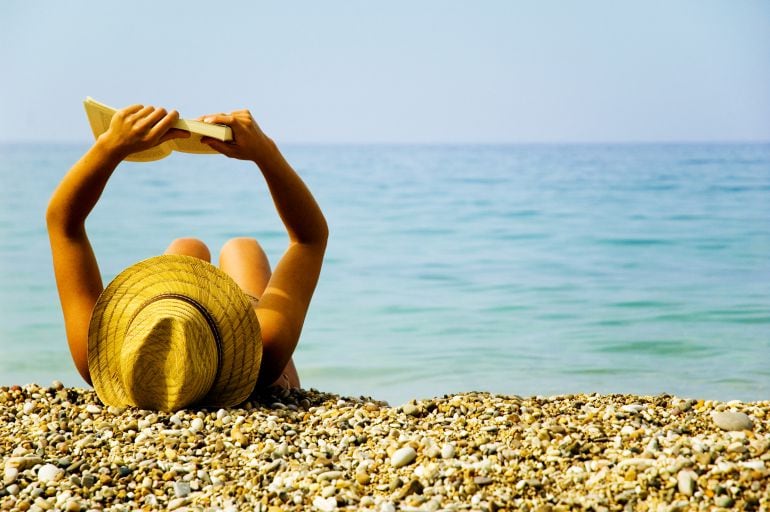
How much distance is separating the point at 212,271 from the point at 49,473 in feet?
3.74

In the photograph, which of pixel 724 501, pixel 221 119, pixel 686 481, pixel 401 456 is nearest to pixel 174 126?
pixel 221 119

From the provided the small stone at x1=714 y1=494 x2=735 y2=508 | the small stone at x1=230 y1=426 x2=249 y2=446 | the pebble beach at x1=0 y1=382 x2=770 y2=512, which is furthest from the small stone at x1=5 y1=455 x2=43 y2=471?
the small stone at x1=714 y1=494 x2=735 y2=508

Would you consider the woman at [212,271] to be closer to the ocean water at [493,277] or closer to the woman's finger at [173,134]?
the woman's finger at [173,134]

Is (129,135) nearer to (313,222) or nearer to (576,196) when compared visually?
(313,222)

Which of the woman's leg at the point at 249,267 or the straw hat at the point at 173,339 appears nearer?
the straw hat at the point at 173,339

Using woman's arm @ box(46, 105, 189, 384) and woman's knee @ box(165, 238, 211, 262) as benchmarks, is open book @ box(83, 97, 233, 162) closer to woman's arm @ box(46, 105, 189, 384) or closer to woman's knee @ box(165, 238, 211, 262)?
woman's arm @ box(46, 105, 189, 384)

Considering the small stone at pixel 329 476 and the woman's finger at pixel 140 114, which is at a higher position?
the woman's finger at pixel 140 114

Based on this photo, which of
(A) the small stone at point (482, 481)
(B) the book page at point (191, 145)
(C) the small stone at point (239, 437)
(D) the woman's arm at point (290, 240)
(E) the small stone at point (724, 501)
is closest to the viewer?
(E) the small stone at point (724, 501)

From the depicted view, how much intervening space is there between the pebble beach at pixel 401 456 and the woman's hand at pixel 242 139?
3.62ft

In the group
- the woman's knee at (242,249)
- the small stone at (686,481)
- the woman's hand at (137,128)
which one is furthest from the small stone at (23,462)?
the small stone at (686,481)

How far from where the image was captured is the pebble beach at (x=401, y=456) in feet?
9.84

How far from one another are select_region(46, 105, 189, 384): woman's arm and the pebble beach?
1.41ft

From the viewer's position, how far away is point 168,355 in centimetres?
400

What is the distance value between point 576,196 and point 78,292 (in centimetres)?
2197
